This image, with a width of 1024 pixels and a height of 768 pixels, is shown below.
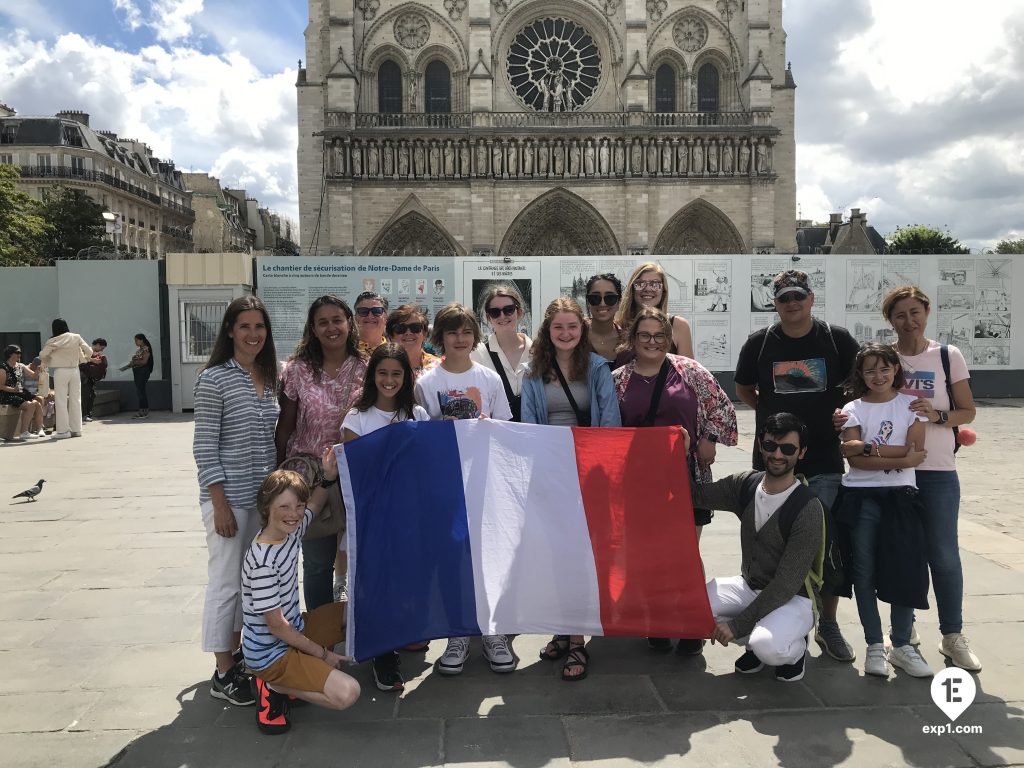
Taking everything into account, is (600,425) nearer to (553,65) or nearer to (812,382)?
(812,382)

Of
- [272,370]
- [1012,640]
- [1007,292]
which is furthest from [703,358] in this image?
[272,370]

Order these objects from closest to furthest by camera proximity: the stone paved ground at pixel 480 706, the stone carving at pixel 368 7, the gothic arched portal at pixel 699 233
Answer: the stone paved ground at pixel 480 706 → the stone carving at pixel 368 7 → the gothic arched portal at pixel 699 233

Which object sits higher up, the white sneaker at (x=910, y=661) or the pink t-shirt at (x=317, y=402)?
the pink t-shirt at (x=317, y=402)

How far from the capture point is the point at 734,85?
29844 millimetres

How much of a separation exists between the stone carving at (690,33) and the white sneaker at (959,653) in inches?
1177

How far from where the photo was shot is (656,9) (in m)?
29.7

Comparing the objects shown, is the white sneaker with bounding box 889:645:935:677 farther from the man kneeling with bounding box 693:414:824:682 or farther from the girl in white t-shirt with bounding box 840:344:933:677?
the man kneeling with bounding box 693:414:824:682

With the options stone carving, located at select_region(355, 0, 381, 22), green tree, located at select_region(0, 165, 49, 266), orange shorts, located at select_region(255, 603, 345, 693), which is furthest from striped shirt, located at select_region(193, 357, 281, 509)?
green tree, located at select_region(0, 165, 49, 266)

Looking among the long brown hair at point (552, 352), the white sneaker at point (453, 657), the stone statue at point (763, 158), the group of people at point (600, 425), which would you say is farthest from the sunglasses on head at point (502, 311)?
the stone statue at point (763, 158)

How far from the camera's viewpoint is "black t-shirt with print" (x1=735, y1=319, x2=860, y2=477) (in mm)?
3900

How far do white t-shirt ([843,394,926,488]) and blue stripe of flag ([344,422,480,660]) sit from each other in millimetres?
1827

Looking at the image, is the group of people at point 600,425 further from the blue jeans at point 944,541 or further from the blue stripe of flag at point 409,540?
the blue stripe of flag at point 409,540

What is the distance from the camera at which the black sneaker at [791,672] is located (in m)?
3.45

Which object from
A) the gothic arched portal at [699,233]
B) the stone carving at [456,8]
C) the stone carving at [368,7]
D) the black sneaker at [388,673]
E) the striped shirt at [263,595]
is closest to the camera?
the striped shirt at [263,595]
